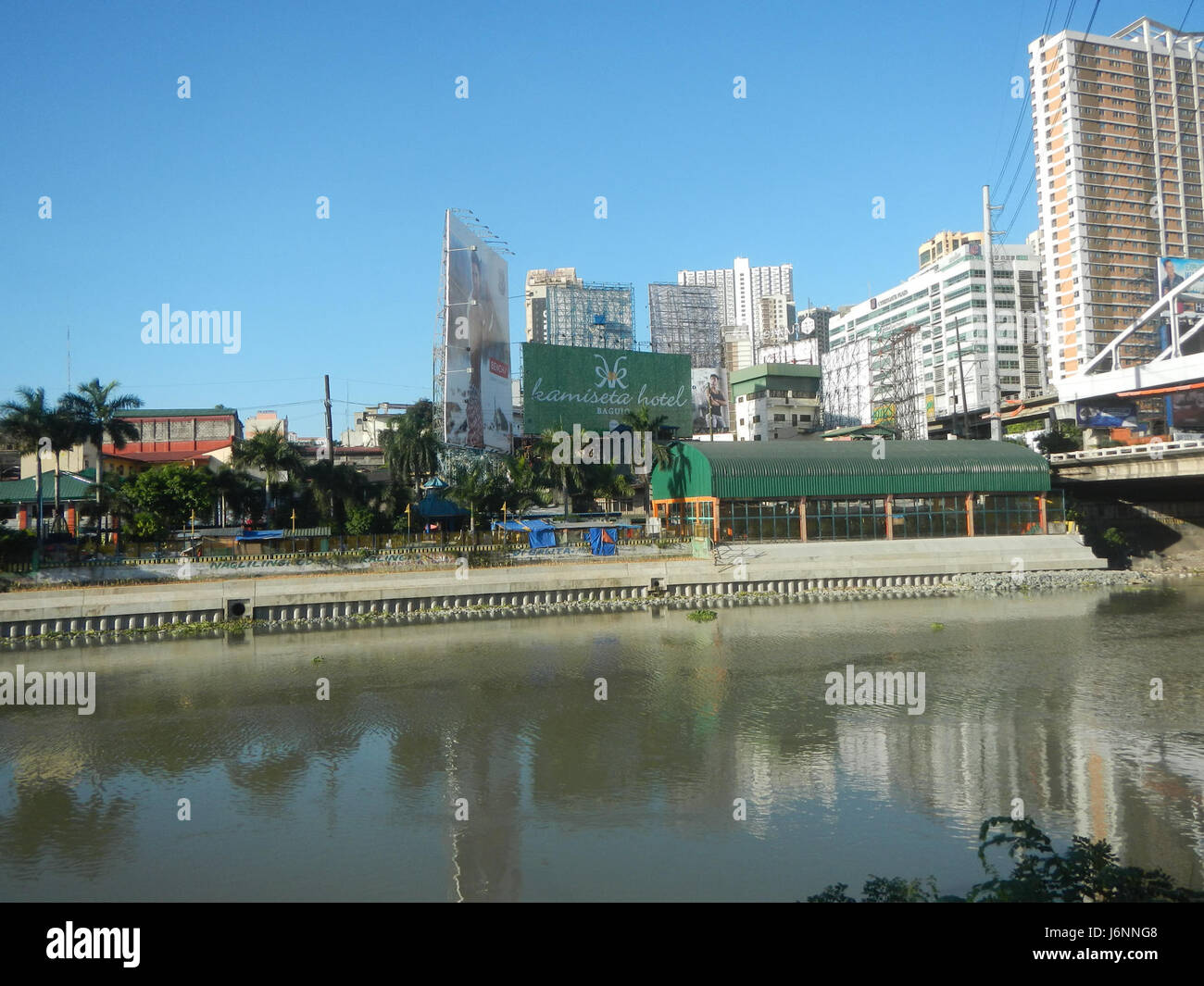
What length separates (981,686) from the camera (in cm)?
2850

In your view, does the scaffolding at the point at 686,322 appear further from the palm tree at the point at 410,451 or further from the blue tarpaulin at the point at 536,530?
the blue tarpaulin at the point at 536,530

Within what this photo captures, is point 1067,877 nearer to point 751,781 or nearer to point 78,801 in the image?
point 751,781

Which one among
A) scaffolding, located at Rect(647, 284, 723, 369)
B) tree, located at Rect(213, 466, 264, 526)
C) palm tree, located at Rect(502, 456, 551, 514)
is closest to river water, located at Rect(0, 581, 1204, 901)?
tree, located at Rect(213, 466, 264, 526)

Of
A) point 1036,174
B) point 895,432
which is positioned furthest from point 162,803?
point 1036,174

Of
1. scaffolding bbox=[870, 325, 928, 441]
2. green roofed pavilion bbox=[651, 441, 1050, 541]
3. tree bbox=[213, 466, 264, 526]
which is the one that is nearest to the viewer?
green roofed pavilion bbox=[651, 441, 1050, 541]

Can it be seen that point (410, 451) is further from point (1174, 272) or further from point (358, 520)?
point (1174, 272)

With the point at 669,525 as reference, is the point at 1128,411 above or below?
above

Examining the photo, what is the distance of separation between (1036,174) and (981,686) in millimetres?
142463

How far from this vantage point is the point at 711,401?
132 m

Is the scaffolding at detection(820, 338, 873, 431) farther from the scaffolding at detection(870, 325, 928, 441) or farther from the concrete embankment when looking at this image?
the concrete embankment

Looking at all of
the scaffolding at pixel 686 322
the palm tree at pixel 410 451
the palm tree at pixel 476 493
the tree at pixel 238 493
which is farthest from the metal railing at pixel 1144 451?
the scaffolding at pixel 686 322

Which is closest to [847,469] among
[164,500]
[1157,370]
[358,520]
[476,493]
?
[476,493]

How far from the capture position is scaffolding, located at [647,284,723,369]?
147 m

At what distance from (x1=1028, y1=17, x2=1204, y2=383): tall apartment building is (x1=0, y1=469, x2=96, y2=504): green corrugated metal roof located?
135m
